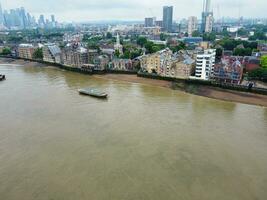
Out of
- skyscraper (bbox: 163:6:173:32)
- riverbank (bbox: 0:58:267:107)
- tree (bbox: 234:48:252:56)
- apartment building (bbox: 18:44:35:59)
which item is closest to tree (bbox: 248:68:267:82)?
riverbank (bbox: 0:58:267:107)

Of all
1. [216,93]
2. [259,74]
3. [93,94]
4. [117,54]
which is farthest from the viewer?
[117,54]

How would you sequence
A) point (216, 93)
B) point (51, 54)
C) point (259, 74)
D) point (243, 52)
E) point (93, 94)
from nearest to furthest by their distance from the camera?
point (93, 94)
point (216, 93)
point (259, 74)
point (243, 52)
point (51, 54)

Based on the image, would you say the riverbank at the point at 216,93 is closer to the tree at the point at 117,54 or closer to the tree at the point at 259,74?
the tree at the point at 259,74

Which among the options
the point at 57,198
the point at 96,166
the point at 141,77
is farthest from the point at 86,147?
the point at 141,77

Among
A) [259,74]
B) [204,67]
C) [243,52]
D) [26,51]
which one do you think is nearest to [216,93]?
[204,67]

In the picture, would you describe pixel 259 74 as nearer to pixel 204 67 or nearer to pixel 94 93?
pixel 204 67

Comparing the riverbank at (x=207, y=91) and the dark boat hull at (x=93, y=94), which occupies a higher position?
the dark boat hull at (x=93, y=94)

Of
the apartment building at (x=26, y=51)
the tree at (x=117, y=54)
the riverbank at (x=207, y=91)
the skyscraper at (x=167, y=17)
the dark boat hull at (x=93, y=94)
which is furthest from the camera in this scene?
the skyscraper at (x=167, y=17)

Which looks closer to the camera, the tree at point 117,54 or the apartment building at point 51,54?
the tree at point 117,54

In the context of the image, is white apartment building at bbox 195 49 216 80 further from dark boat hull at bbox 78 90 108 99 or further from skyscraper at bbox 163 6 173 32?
skyscraper at bbox 163 6 173 32

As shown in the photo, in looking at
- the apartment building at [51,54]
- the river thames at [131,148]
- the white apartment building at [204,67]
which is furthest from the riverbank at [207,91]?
the apartment building at [51,54]
